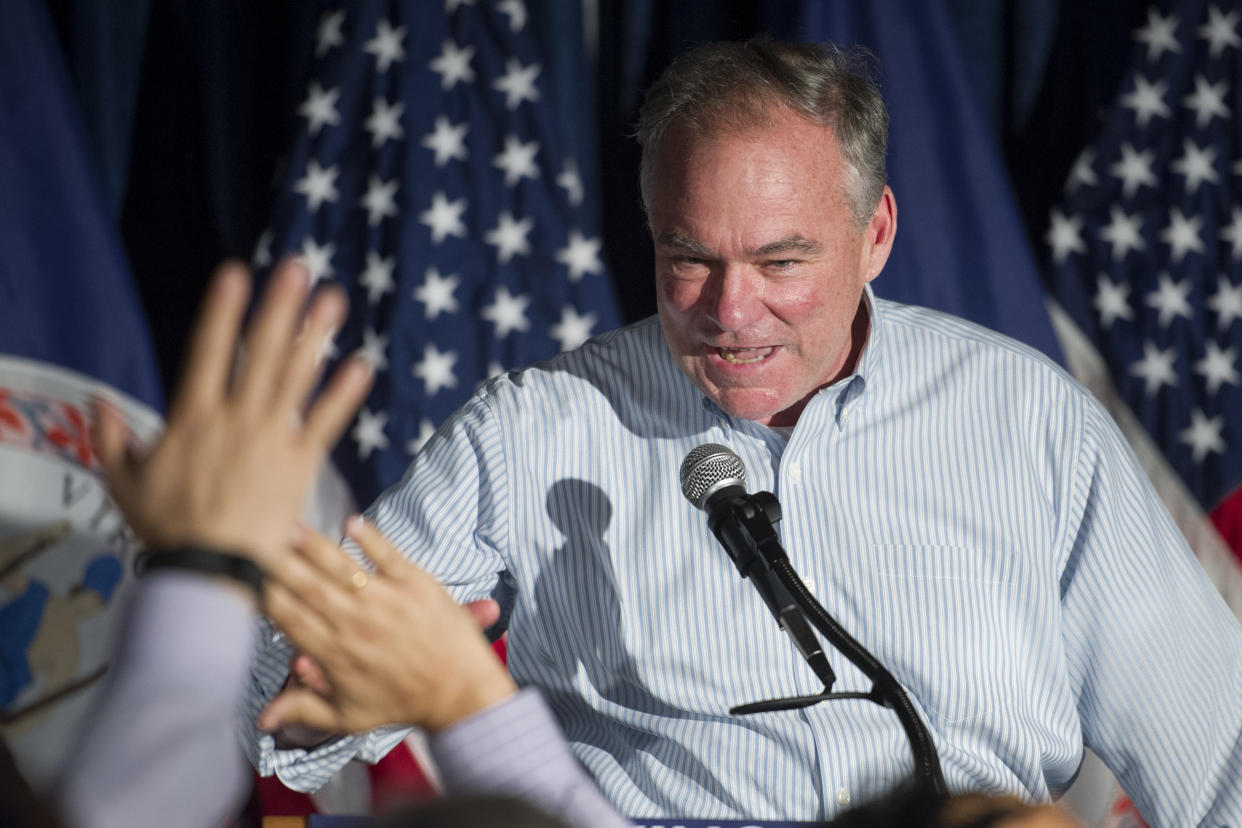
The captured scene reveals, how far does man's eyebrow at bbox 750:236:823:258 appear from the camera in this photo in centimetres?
163

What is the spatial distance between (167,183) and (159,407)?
514 mm

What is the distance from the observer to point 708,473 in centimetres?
120

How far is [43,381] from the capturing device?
2.44 metres

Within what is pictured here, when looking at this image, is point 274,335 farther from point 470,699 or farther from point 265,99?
point 265,99

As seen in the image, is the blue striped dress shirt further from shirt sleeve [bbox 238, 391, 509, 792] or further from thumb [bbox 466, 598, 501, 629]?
thumb [bbox 466, 598, 501, 629]

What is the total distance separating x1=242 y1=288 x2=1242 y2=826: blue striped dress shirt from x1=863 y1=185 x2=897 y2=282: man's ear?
0.13 metres

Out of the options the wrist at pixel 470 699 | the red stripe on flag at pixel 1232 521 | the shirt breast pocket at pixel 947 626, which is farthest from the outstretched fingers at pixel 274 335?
the red stripe on flag at pixel 1232 521

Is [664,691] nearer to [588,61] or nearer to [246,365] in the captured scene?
[246,365]

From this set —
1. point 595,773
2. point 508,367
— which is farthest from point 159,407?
point 595,773

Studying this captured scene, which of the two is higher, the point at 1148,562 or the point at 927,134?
the point at 927,134

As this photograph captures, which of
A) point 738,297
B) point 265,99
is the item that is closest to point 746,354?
point 738,297

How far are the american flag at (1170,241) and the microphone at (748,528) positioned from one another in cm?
165

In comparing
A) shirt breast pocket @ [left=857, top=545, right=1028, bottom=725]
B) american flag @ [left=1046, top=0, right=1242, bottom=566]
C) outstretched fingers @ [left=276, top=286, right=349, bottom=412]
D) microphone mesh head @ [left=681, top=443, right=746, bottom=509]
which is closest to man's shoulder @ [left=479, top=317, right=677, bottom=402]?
shirt breast pocket @ [left=857, top=545, right=1028, bottom=725]

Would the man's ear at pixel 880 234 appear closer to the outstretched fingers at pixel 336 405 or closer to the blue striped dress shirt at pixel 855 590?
A: the blue striped dress shirt at pixel 855 590
